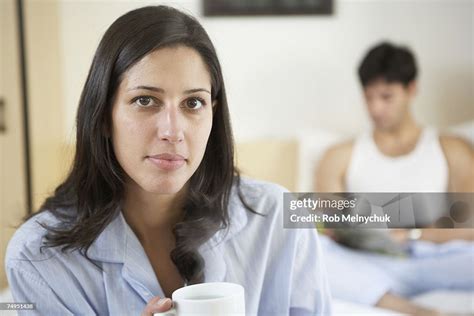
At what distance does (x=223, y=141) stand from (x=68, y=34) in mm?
265

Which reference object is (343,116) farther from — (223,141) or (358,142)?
(223,141)

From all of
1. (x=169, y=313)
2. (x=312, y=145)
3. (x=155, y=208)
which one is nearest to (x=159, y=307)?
(x=169, y=313)

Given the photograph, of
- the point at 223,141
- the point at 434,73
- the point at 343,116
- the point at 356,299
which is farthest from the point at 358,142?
the point at 223,141

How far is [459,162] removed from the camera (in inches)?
26.9

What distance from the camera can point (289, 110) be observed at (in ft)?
2.52

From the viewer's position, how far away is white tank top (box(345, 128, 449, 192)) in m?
0.60

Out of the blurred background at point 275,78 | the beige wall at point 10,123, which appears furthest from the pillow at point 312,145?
the beige wall at point 10,123

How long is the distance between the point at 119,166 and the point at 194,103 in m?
0.08

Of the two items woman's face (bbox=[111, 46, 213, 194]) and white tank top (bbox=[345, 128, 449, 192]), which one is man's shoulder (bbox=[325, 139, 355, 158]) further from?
woman's face (bbox=[111, 46, 213, 194])

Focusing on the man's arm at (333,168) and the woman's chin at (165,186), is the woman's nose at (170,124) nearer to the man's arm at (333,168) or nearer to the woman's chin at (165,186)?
the woman's chin at (165,186)

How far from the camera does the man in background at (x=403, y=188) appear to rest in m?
0.58

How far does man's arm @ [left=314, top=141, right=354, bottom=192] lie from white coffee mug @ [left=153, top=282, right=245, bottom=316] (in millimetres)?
191

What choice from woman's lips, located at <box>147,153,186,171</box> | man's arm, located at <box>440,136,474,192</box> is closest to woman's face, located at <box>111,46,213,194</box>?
woman's lips, located at <box>147,153,186,171</box>

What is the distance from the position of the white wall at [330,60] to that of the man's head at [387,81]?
0.04ft
